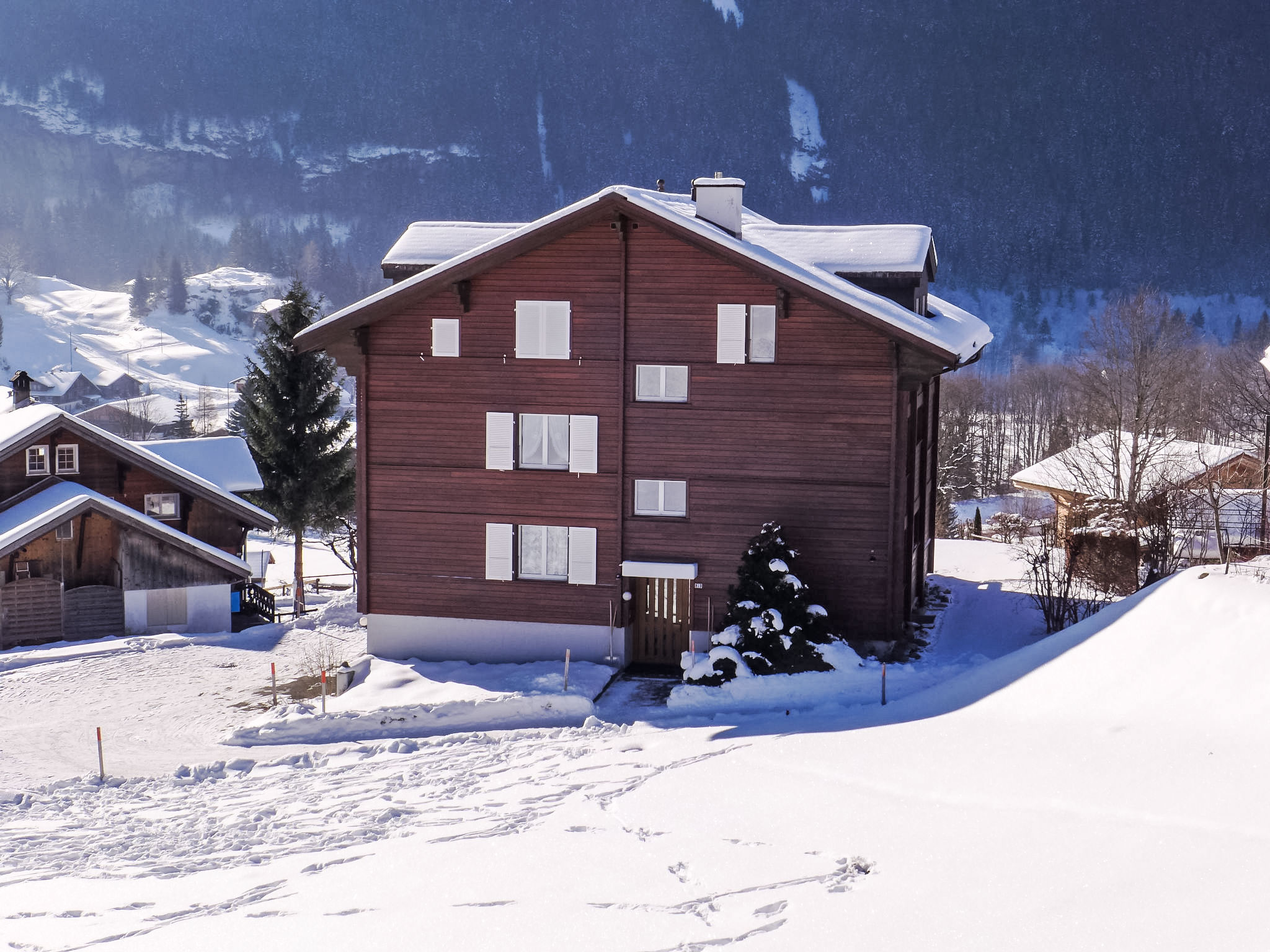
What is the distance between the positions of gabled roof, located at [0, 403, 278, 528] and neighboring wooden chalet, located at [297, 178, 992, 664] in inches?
525

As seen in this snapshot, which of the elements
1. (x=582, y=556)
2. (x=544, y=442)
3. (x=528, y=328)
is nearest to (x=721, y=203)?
(x=528, y=328)

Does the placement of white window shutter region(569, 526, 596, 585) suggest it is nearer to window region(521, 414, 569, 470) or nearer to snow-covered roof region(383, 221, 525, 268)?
window region(521, 414, 569, 470)

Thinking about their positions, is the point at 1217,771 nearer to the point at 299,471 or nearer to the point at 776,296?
the point at 776,296

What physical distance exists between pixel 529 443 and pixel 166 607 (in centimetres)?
1519

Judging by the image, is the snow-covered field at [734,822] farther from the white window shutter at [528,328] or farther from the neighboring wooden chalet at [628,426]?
the white window shutter at [528,328]

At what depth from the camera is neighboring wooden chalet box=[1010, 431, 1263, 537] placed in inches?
1596

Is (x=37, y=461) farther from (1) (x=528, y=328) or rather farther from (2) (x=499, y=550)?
(1) (x=528, y=328)

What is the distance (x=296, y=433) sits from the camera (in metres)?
42.2

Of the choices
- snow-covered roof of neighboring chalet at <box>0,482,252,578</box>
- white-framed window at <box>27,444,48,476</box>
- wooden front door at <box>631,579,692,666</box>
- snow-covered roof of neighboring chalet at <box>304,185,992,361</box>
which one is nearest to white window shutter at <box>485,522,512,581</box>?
wooden front door at <box>631,579,692,666</box>

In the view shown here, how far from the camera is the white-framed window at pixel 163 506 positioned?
121ft

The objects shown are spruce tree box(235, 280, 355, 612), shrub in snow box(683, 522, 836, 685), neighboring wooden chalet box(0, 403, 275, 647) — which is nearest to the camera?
shrub in snow box(683, 522, 836, 685)

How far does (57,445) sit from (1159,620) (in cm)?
3102

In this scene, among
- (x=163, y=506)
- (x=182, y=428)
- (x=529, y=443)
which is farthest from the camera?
(x=182, y=428)

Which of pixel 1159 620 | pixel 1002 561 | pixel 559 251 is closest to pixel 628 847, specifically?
pixel 1159 620
